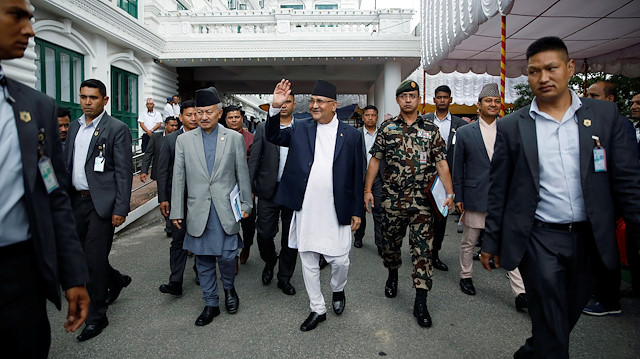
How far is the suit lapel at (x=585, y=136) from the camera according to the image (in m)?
2.16

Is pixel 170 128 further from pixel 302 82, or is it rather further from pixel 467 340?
pixel 302 82

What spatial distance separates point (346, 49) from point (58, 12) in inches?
339

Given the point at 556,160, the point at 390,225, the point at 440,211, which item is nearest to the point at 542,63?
the point at 556,160

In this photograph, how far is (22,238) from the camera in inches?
61.0

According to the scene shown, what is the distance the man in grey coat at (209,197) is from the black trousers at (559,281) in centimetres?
255

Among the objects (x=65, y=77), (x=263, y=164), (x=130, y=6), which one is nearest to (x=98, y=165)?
(x=263, y=164)

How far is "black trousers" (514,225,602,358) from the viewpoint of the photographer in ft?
7.25

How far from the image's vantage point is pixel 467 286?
4.28 metres

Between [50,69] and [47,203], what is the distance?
34.2 feet

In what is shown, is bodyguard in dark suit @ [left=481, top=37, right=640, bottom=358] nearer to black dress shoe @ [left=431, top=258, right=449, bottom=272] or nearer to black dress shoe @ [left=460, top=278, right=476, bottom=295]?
black dress shoe @ [left=460, top=278, right=476, bottom=295]

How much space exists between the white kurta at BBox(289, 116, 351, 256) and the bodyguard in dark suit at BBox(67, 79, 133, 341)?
1641 mm

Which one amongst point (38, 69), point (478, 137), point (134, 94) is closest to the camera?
point (478, 137)

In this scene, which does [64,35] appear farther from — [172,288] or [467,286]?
[467,286]

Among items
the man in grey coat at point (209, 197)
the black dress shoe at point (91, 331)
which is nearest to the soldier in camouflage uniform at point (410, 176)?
the man in grey coat at point (209, 197)
